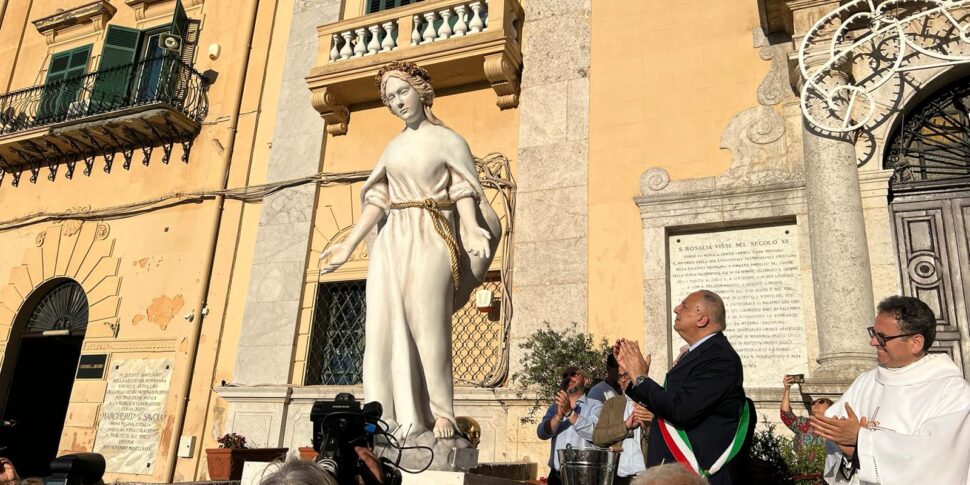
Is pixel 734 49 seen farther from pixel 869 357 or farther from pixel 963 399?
pixel 963 399

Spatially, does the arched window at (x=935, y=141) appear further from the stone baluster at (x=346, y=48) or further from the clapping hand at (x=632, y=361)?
the stone baluster at (x=346, y=48)

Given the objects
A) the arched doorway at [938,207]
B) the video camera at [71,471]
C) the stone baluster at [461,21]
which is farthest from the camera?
the stone baluster at [461,21]

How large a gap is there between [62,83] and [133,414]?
6.26m

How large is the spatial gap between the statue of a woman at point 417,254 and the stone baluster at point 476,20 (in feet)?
16.7

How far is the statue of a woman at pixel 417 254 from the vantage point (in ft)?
13.4

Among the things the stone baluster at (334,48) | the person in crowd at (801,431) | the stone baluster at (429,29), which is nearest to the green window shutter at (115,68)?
the stone baluster at (334,48)

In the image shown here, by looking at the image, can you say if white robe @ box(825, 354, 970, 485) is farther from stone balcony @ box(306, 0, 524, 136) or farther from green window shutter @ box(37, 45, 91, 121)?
green window shutter @ box(37, 45, 91, 121)

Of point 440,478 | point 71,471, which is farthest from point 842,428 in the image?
point 71,471

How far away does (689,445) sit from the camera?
113 inches

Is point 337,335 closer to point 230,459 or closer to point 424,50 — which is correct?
point 230,459

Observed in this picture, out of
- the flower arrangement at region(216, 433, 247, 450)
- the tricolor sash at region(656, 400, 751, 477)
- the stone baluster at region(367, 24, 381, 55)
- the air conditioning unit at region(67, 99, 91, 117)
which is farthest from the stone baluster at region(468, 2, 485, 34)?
the tricolor sash at region(656, 400, 751, 477)

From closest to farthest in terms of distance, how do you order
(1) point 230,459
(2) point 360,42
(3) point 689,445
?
(3) point 689,445
(1) point 230,459
(2) point 360,42

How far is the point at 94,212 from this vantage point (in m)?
11.8

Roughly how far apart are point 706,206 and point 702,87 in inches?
58.0
